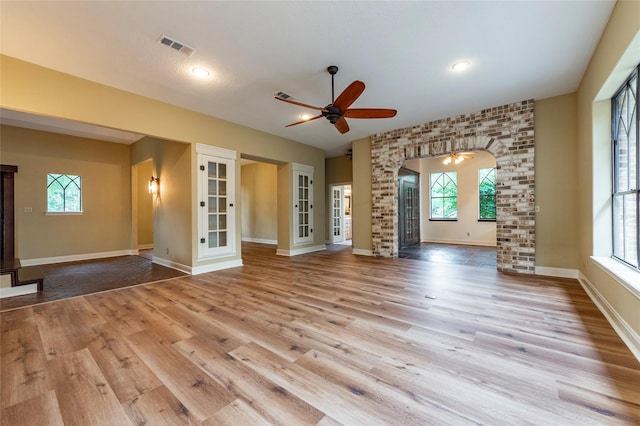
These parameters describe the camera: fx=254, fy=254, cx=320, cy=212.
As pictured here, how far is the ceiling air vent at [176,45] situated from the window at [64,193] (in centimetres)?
553

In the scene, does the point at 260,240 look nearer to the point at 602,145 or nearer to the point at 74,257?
the point at 74,257

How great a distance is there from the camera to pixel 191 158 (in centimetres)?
463

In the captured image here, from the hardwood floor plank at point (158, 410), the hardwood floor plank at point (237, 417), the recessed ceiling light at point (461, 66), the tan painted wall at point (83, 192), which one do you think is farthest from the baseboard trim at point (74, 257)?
the recessed ceiling light at point (461, 66)

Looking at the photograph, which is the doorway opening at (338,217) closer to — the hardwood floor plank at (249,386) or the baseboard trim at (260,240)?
the baseboard trim at (260,240)

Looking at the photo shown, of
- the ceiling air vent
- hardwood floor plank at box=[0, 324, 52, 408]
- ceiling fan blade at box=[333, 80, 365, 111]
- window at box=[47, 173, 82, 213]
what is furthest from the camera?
window at box=[47, 173, 82, 213]

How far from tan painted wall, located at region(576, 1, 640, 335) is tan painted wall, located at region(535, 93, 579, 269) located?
0.17 meters

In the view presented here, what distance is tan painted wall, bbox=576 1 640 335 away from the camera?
2121 millimetres

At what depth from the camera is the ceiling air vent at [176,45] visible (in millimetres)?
2680

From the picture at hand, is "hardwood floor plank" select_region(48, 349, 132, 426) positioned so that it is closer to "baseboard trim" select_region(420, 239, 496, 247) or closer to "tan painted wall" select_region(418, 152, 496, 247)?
"baseboard trim" select_region(420, 239, 496, 247)

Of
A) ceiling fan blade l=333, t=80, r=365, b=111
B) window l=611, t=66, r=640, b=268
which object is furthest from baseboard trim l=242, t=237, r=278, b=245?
window l=611, t=66, r=640, b=268

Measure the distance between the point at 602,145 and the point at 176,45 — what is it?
5178 millimetres

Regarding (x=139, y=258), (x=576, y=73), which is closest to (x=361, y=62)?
(x=576, y=73)

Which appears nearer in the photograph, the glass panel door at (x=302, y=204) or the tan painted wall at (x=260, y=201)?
the glass panel door at (x=302, y=204)

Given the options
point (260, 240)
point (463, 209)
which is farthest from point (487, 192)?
point (260, 240)
